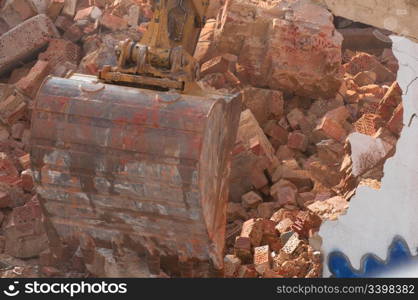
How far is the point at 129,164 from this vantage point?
527cm

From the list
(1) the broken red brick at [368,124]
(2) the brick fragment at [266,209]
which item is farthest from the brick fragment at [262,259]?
(1) the broken red brick at [368,124]

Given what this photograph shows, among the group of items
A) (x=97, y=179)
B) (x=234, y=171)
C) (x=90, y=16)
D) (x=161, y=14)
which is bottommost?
(x=234, y=171)

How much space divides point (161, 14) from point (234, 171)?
2.81 m

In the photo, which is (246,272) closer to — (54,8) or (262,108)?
(262,108)

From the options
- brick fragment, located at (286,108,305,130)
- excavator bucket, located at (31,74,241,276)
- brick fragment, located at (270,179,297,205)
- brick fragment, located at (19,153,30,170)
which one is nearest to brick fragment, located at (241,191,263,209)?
brick fragment, located at (270,179,297,205)

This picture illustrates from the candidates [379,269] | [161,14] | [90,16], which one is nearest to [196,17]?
[161,14]

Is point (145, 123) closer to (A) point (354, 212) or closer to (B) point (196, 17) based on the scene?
(B) point (196, 17)

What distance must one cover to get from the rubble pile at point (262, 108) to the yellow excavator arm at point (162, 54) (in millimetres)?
1944

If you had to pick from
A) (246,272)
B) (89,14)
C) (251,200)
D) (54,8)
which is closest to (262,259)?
(246,272)

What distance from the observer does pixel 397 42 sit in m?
6.58

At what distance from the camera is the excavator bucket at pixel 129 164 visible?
5.21 meters

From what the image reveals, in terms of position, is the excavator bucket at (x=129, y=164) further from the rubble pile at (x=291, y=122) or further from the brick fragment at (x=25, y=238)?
the brick fragment at (x=25, y=238)

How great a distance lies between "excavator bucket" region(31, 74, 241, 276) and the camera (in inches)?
205

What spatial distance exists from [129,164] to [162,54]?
3.57 feet
